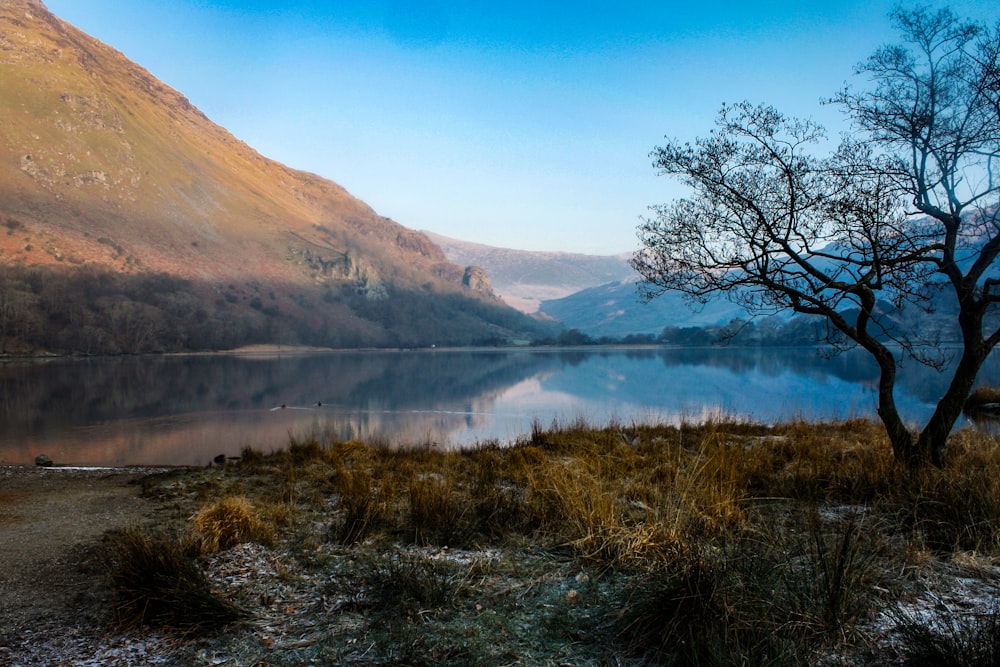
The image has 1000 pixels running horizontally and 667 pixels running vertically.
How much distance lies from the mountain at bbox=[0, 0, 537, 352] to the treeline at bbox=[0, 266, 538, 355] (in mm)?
335

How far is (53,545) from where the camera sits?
17.3ft

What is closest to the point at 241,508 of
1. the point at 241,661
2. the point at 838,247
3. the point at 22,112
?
the point at 241,661

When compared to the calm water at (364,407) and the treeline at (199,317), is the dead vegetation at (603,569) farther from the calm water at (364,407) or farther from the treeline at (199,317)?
the treeline at (199,317)

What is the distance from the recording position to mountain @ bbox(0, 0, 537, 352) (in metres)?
107

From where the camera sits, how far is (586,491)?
5043mm

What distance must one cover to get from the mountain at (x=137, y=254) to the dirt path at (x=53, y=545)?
336ft

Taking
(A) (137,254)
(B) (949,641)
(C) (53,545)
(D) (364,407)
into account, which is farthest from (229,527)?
(A) (137,254)

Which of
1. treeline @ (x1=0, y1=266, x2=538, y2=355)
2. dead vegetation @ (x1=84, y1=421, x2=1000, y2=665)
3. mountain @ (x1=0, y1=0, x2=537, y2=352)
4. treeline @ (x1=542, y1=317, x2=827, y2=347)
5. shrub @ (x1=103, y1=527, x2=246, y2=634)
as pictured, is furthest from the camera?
treeline @ (x1=542, y1=317, x2=827, y2=347)

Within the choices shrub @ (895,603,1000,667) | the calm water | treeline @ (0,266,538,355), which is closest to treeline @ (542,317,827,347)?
treeline @ (0,266,538,355)

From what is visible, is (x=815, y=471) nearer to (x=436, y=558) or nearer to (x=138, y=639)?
(x=436, y=558)

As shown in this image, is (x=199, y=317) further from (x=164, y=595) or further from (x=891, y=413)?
(x=891, y=413)

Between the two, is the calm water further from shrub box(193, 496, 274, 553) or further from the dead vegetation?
the dead vegetation

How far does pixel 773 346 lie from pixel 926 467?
382ft

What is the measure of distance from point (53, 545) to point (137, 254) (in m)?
154
